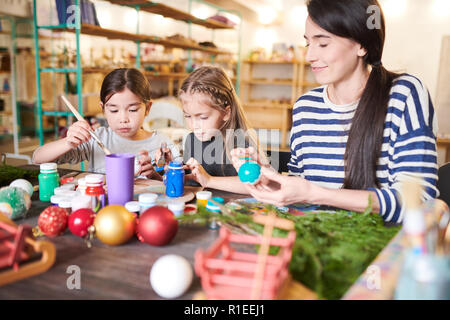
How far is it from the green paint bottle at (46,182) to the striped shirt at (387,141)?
3.02 ft

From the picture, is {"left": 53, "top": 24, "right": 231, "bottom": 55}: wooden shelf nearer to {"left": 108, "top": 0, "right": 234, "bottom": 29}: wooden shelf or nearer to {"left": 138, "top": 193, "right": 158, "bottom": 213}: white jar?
{"left": 108, "top": 0, "right": 234, "bottom": 29}: wooden shelf

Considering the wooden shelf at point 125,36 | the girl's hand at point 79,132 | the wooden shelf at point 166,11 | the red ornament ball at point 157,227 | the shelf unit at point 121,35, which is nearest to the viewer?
the red ornament ball at point 157,227

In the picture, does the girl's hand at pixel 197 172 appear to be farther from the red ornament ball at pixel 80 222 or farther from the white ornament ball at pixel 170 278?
the white ornament ball at pixel 170 278

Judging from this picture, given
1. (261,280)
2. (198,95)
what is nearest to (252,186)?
(261,280)

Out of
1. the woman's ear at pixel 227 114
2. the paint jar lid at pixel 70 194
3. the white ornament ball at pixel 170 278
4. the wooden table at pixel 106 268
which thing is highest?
the woman's ear at pixel 227 114

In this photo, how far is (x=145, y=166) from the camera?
1529mm

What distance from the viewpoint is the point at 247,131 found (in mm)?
1878

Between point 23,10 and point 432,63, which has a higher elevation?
point 23,10

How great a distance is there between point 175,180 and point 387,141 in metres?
0.74

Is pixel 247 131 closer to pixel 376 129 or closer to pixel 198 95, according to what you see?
pixel 198 95

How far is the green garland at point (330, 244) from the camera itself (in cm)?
68

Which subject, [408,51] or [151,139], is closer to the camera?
[151,139]

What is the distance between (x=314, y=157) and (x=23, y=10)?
24.2 ft

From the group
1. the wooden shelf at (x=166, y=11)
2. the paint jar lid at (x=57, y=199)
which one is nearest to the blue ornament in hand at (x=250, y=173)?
the paint jar lid at (x=57, y=199)
